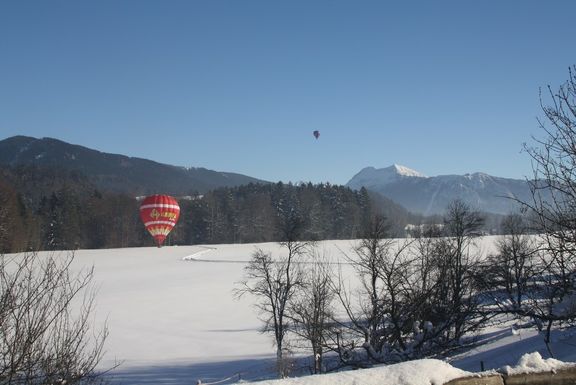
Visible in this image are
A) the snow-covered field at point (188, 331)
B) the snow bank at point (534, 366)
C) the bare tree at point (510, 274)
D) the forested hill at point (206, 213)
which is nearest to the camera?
the snow bank at point (534, 366)

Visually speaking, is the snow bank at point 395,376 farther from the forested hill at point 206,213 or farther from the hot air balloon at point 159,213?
the forested hill at point 206,213

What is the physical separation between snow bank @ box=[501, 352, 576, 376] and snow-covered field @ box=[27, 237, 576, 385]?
43 cm

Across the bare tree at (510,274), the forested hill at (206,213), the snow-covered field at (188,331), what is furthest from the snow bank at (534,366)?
the forested hill at (206,213)

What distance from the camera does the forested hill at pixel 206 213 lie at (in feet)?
241

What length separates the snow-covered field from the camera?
13765 millimetres

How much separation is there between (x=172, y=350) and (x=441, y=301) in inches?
586

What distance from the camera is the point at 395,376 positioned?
8.30 feet

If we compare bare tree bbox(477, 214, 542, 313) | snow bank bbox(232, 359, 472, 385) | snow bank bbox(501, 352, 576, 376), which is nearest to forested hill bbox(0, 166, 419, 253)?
bare tree bbox(477, 214, 542, 313)

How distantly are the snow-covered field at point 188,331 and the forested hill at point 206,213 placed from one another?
2372cm

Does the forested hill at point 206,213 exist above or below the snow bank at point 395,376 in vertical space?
above

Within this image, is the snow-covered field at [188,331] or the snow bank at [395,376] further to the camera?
the snow-covered field at [188,331]

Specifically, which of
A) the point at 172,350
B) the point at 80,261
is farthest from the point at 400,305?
the point at 80,261

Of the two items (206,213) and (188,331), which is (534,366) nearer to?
(188,331)

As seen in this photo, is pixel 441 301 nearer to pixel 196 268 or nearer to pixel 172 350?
A: pixel 172 350
